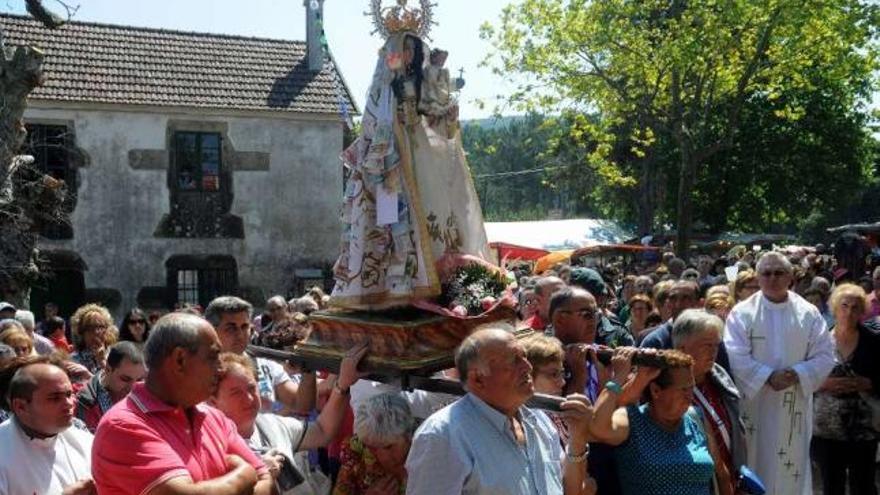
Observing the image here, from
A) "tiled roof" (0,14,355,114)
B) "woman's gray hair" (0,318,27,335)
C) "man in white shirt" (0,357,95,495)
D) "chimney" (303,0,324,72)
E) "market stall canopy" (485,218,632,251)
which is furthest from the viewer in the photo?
"market stall canopy" (485,218,632,251)

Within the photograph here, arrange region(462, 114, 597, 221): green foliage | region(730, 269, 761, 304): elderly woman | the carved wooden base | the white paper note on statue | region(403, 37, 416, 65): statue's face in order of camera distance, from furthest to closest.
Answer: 1. region(462, 114, 597, 221): green foliage
2. region(730, 269, 761, 304): elderly woman
3. region(403, 37, 416, 65): statue's face
4. the white paper note on statue
5. the carved wooden base

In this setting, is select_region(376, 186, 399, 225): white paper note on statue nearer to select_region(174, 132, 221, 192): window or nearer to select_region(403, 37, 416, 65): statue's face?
select_region(403, 37, 416, 65): statue's face

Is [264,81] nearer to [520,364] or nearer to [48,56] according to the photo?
[48,56]

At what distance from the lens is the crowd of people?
139 inches

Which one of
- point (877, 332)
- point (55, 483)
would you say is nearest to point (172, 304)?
point (877, 332)

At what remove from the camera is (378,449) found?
4703mm

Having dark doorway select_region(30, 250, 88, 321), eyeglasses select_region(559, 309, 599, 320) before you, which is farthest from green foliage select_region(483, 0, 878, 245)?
eyeglasses select_region(559, 309, 599, 320)

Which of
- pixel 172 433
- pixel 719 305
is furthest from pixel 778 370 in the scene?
pixel 172 433

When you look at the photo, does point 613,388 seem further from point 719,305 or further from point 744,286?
point 744,286

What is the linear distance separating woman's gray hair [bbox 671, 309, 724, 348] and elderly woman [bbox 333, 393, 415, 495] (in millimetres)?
1606

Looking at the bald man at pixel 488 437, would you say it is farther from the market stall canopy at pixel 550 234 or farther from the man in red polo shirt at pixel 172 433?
the market stall canopy at pixel 550 234

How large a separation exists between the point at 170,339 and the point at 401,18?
2.87m

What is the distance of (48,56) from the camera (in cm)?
2380

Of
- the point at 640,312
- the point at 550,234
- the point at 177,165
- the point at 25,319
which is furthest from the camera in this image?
the point at 550,234
